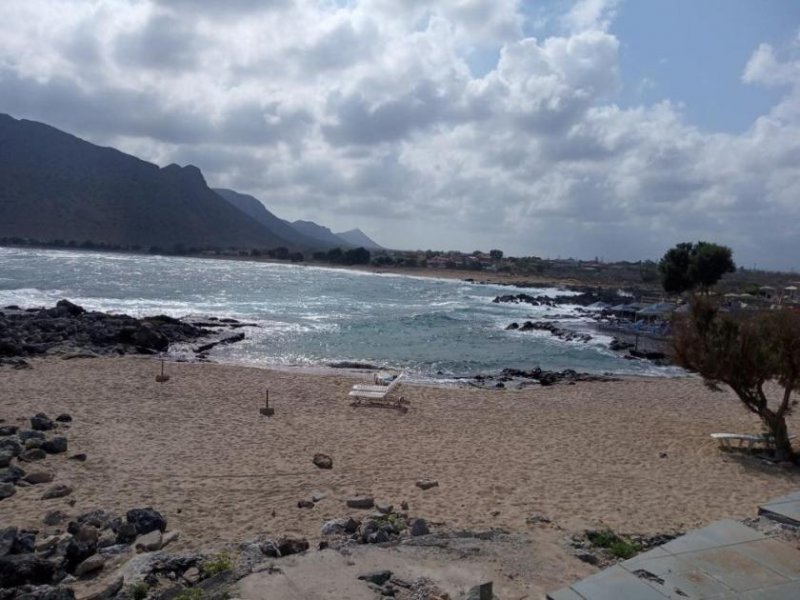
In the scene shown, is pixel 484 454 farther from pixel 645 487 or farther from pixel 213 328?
pixel 213 328

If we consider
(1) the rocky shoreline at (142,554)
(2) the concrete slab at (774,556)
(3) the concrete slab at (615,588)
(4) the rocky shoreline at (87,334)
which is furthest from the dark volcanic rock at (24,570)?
(4) the rocky shoreline at (87,334)

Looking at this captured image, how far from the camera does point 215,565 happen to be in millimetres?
5652

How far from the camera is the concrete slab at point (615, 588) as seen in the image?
14.2ft

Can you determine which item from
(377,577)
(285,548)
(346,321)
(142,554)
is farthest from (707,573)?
(346,321)

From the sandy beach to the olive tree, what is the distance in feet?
3.60

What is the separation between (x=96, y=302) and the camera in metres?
41.9

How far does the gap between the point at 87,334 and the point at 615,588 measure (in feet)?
80.3

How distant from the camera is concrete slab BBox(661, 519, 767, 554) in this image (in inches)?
204

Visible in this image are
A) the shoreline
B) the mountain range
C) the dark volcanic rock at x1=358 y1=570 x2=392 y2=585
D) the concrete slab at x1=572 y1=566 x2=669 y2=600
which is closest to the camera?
the concrete slab at x1=572 y1=566 x2=669 y2=600

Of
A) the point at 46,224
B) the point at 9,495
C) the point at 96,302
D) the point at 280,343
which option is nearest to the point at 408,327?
the point at 280,343

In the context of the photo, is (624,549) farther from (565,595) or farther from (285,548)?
(285,548)

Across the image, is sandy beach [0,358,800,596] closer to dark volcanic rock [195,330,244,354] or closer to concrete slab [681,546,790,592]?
concrete slab [681,546,790,592]

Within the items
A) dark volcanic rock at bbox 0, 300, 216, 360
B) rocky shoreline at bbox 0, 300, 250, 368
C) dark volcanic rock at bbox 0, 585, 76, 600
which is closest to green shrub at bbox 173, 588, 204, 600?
dark volcanic rock at bbox 0, 585, 76, 600

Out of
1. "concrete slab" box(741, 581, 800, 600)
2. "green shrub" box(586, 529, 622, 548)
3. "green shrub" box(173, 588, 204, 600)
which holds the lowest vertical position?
"green shrub" box(586, 529, 622, 548)
